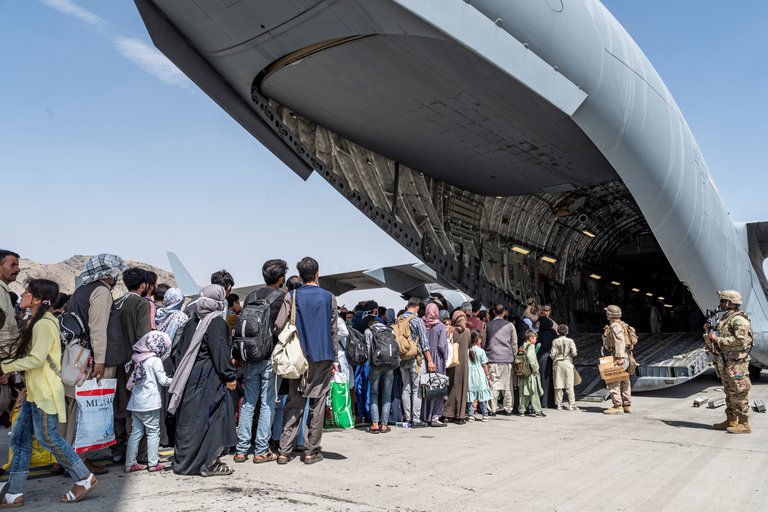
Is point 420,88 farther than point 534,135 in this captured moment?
No

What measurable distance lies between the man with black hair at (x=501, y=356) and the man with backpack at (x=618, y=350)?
1.62m

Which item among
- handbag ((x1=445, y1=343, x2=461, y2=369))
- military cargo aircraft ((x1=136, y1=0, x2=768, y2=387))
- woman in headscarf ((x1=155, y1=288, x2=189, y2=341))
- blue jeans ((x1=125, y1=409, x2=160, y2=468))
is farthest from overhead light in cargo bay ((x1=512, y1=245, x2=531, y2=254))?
blue jeans ((x1=125, y1=409, x2=160, y2=468))

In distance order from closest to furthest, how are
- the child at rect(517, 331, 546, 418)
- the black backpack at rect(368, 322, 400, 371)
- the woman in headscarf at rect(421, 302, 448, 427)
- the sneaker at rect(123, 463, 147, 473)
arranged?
1. the sneaker at rect(123, 463, 147, 473)
2. the black backpack at rect(368, 322, 400, 371)
3. the woman in headscarf at rect(421, 302, 448, 427)
4. the child at rect(517, 331, 546, 418)

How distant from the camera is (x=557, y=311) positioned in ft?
53.2

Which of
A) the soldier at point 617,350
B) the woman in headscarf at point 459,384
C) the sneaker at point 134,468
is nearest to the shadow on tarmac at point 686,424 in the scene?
the soldier at point 617,350

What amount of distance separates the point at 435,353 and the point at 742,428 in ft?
12.5

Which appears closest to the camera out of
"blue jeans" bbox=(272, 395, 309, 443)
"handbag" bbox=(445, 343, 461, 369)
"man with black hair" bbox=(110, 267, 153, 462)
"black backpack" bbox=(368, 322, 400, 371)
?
"man with black hair" bbox=(110, 267, 153, 462)

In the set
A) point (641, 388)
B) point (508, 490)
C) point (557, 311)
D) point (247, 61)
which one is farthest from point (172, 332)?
point (557, 311)

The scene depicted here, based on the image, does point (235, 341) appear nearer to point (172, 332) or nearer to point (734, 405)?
point (172, 332)

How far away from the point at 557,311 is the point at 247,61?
469 inches

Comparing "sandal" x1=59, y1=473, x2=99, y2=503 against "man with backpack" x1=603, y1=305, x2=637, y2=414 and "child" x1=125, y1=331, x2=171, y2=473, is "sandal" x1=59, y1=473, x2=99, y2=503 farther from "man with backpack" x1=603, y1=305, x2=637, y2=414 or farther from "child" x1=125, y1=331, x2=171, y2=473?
"man with backpack" x1=603, y1=305, x2=637, y2=414

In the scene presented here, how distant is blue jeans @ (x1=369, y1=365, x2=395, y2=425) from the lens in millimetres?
6406

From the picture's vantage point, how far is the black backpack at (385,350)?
20.3 ft

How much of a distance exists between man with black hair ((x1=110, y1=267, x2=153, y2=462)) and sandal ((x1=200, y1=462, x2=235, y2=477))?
102 centimetres
